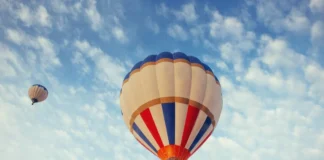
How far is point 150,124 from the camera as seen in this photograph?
1257cm

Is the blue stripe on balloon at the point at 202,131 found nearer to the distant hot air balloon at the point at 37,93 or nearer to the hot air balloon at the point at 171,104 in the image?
the hot air balloon at the point at 171,104

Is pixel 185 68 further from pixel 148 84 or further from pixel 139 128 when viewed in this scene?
pixel 139 128

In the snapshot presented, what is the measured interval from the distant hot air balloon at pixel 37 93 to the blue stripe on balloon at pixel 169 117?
13.8m

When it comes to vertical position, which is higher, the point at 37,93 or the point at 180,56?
the point at 37,93

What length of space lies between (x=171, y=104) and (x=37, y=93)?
1395 centimetres

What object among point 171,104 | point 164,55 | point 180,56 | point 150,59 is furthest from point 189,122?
point 150,59

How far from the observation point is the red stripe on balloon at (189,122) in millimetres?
12094

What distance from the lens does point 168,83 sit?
1281cm

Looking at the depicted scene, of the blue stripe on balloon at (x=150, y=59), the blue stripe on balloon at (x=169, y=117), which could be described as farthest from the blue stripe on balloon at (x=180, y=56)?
the blue stripe on balloon at (x=169, y=117)

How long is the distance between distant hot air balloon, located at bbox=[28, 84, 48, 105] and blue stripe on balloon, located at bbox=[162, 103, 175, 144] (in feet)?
45.1

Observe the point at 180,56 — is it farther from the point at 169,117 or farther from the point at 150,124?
the point at 150,124

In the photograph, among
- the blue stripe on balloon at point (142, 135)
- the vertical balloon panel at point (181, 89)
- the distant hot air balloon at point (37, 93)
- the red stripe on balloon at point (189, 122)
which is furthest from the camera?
the distant hot air balloon at point (37, 93)

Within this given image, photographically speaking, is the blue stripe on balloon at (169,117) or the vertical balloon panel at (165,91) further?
the vertical balloon panel at (165,91)

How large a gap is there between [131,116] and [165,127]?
1.65 metres
